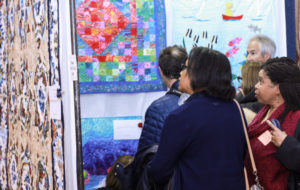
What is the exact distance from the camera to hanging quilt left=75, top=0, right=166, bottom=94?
14.1ft

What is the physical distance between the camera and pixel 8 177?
434 cm

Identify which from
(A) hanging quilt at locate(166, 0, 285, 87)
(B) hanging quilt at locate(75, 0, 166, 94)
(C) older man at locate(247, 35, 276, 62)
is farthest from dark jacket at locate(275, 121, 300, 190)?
(A) hanging quilt at locate(166, 0, 285, 87)

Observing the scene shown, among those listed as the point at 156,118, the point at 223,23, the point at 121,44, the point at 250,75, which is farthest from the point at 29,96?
the point at 223,23

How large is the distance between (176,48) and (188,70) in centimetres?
77

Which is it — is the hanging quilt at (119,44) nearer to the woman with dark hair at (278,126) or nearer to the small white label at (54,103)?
the small white label at (54,103)

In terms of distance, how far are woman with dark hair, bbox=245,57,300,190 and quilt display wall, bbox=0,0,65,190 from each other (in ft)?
4.21

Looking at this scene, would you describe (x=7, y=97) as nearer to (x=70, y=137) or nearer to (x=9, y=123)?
(x=9, y=123)

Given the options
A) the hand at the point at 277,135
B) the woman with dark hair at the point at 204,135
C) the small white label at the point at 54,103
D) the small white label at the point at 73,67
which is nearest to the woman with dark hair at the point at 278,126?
the hand at the point at 277,135

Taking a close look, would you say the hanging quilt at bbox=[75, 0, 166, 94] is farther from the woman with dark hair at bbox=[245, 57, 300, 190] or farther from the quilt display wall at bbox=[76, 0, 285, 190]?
the woman with dark hair at bbox=[245, 57, 300, 190]

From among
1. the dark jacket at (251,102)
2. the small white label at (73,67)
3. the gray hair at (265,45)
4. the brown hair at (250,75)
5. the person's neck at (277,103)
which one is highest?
the gray hair at (265,45)

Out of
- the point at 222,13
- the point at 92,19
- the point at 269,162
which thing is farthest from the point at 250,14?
the point at 269,162

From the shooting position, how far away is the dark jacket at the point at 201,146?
188 centimetres

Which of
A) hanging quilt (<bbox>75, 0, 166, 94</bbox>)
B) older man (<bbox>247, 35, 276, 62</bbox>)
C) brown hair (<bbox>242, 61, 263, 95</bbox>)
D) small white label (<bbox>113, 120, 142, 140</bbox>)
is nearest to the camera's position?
brown hair (<bbox>242, 61, 263, 95</bbox>)

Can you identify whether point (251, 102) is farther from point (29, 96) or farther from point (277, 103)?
point (29, 96)
